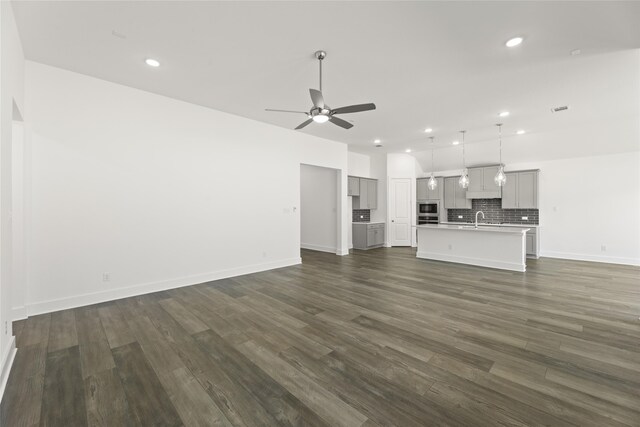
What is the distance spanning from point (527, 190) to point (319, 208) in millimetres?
5940

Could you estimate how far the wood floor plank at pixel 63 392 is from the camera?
1732 mm

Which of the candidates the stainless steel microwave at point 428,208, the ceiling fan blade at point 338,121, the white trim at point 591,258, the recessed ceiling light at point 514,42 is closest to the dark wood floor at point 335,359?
the ceiling fan blade at point 338,121

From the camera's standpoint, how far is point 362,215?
9219mm

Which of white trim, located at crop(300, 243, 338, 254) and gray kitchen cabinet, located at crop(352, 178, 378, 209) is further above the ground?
gray kitchen cabinet, located at crop(352, 178, 378, 209)

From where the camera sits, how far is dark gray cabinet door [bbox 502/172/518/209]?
7735mm

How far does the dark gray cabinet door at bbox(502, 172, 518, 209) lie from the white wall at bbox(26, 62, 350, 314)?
21.6 feet

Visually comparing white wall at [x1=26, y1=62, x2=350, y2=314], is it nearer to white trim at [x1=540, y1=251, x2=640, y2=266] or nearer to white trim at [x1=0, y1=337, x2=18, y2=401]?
white trim at [x1=0, y1=337, x2=18, y2=401]

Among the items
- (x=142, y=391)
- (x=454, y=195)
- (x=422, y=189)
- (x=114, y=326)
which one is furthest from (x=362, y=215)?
(x=142, y=391)

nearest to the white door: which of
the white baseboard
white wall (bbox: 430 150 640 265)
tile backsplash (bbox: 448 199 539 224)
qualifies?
tile backsplash (bbox: 448 199 539 224)

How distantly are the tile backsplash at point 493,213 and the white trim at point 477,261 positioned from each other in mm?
2492

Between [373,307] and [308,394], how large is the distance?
1.86m

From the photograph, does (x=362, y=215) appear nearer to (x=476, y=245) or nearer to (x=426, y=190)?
(x=426, y=190)

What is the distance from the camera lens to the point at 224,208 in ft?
16.8

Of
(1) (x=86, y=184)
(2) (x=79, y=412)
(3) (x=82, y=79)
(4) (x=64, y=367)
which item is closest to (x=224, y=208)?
(1) (x=86, y=184)
